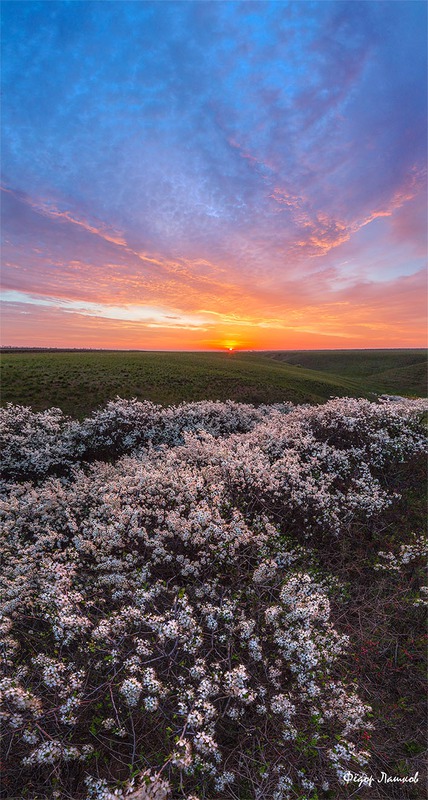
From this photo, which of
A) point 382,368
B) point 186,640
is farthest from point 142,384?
point 382,368

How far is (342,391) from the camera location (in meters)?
44.9

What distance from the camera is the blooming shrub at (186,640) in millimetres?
4867

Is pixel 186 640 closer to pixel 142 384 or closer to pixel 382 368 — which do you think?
pixel 142 384

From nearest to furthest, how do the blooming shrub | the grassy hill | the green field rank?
the blooming shrub, the green field, the grassy hill

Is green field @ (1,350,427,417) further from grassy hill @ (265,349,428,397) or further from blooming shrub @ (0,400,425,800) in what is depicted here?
blooming shrub @ (0,400,425,800)

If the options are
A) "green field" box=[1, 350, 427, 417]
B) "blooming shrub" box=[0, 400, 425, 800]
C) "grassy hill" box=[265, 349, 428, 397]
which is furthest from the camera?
"grassy hill" box=[265, 349, 428, 397]

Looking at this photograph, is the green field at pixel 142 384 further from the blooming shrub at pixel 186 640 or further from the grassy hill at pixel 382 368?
the blooming shrub at pixel 186 640

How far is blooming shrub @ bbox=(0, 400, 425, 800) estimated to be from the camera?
4.87 metres

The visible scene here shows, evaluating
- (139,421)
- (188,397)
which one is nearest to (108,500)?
(139,421)

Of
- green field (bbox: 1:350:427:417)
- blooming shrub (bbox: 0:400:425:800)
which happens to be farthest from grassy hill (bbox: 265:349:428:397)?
blooming shrub (bbox: 0:400:425:800)

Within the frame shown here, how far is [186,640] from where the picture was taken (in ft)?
19.8

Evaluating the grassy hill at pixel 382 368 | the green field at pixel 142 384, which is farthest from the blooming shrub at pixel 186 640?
the grassy hill at pixel 382 368

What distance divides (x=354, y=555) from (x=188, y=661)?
6582mm

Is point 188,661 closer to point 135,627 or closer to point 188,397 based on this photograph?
point 135,627
